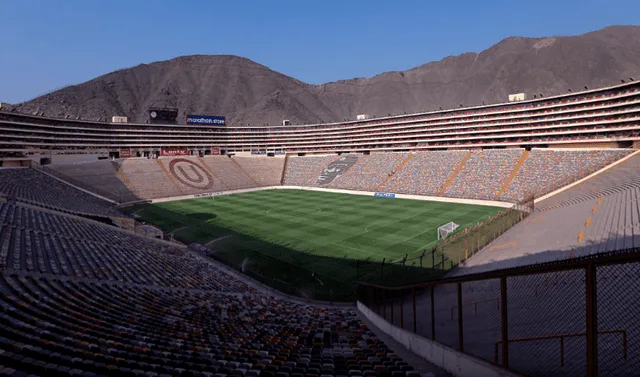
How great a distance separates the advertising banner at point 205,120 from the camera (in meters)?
89.5

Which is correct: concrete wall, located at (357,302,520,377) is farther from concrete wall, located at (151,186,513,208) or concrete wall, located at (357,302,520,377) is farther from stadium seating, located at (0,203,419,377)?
concrete wall, located at (151,186,513,208)

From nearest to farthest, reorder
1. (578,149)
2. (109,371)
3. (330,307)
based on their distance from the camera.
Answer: (109,371)
(330,307)
(578,149)

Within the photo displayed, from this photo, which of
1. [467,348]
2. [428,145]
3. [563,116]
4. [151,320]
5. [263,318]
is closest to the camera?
[467,348]

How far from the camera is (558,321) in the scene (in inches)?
285

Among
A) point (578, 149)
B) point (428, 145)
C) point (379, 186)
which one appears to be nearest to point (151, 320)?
point (379, 186)

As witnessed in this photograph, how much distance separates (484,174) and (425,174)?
30.5ft

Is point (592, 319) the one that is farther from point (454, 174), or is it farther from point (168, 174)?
point (168, 174)

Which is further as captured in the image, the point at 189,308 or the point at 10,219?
the point at 10,219

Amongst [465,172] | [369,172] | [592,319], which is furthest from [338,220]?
[592,319]

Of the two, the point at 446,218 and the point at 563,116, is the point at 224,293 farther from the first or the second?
the point at 563,116

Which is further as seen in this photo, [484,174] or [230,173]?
[230,173]

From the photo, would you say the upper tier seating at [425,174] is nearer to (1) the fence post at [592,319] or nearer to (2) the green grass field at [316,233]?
(2) the green grass field at [316,233]

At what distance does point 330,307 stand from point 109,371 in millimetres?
13644

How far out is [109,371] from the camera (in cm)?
522
